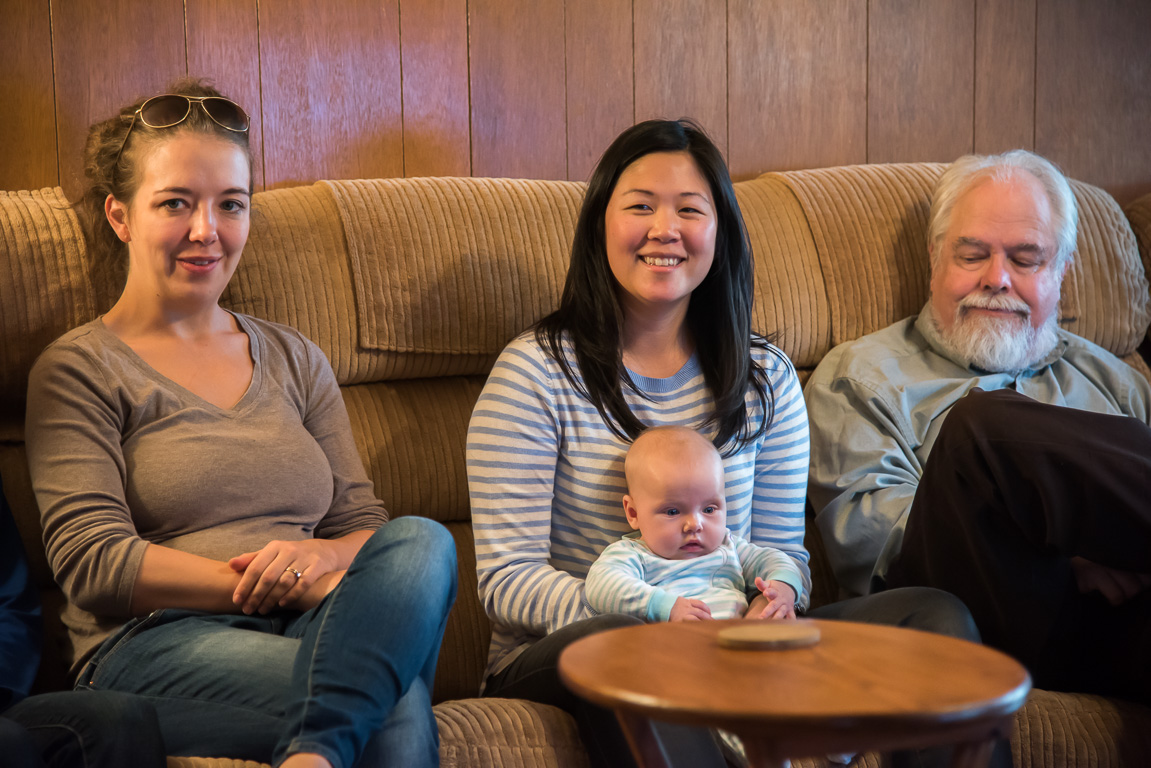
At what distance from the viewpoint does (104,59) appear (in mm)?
1762

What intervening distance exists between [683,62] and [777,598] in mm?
1294

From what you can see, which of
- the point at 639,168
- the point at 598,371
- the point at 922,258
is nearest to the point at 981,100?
the point at 922,258

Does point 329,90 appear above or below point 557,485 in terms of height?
above

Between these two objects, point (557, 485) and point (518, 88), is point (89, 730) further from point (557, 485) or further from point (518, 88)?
point (518, 88)

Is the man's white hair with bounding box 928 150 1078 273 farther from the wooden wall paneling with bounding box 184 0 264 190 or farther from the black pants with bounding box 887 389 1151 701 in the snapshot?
the wooden wall paneling with bounding box 184 0 264 190

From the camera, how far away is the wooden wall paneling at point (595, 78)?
213 centimetres

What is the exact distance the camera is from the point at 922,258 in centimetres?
205

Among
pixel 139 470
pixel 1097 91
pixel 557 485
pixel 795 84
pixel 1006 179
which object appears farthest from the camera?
pixel 1097 91

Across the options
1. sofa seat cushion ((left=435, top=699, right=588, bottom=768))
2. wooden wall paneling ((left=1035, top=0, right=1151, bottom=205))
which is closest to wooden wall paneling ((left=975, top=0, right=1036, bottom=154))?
wooden wall paneling ((left=1035, top=0, right=1151, bottom=205))

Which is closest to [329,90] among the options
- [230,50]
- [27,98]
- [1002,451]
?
[230,50]

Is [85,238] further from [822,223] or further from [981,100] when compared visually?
[981,100]

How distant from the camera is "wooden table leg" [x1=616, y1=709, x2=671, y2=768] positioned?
87cm

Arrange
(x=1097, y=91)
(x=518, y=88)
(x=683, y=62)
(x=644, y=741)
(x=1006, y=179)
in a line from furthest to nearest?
1. (x=1097, y=91)
2. (x=683, y=62)
3. (x=518, y=88)
4. (x=1006, y=179)
5. (x=644, y=741)

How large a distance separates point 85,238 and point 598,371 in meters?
0.77
